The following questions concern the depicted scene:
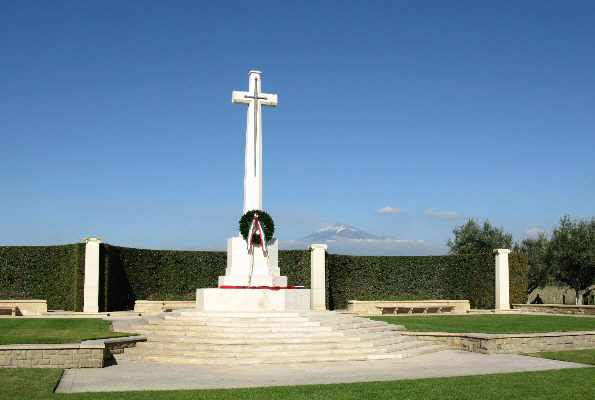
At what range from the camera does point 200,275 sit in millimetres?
28656

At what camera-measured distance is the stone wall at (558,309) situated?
28016mm

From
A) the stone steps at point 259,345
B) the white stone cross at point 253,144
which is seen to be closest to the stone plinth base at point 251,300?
the stone steps at point 259,345

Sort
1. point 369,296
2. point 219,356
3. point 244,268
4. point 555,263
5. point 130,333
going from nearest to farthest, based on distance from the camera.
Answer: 1. point 219,356
2. point 130,333
3. point 244,268
4. point 369,296
5. point 555,263

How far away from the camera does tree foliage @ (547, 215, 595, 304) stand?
3506cm

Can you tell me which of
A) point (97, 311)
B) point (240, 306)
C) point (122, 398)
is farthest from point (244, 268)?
point (122, 398)

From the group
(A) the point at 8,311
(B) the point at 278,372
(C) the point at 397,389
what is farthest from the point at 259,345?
(A) the point at 8,311

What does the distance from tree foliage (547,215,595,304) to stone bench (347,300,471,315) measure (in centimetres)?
936

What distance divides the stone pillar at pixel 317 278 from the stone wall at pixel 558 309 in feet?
30.6

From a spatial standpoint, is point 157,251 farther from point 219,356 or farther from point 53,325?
point 219,356

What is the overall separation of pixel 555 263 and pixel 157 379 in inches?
1197

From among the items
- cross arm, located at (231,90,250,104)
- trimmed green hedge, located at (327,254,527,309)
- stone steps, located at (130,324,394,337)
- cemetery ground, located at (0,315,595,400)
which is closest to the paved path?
cemetery ground, located at (0,315,595,400)

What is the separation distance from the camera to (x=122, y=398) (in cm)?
919

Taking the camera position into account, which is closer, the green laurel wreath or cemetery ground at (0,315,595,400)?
cemetery ground at (0,315,595,400)

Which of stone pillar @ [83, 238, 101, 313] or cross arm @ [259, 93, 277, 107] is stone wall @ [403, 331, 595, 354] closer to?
cross arm @ [259, 93, 277, 107]
